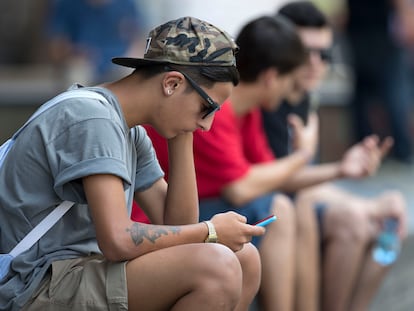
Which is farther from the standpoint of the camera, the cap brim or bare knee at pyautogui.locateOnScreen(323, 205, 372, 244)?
bare knee at pyautogui.locateOnScreen(323, 205, 372, 244)

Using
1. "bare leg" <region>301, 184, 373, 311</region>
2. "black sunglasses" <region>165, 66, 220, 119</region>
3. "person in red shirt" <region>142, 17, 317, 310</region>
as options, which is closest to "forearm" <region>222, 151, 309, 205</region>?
"person in red shirt" <region>142, 17, 317, 310</region>

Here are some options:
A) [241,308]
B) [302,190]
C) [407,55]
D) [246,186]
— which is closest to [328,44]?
[302,190]

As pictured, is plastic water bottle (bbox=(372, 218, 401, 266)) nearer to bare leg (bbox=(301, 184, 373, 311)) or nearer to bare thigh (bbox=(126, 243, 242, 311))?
bare leg (bbox=(301, 184, 373, 311))

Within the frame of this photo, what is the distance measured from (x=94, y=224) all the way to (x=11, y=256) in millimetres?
275

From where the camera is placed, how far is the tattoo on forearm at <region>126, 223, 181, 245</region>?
2717 millimetres

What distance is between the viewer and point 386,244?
14.6 ft

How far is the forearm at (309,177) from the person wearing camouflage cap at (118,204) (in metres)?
1.41

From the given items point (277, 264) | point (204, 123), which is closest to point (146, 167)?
point (204, 123)

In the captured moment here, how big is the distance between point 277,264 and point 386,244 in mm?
809

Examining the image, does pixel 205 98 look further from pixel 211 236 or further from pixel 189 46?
pixel 211 236

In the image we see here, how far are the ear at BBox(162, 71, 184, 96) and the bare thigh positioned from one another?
459 millimetres

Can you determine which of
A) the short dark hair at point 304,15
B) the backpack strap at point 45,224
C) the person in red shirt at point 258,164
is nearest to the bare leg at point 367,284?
the person in red shirt at point 258,164

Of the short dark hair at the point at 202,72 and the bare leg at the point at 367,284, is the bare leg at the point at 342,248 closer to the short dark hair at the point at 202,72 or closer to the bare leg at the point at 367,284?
the bare leg at the point at 367,284

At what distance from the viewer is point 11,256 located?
2.79 meters
